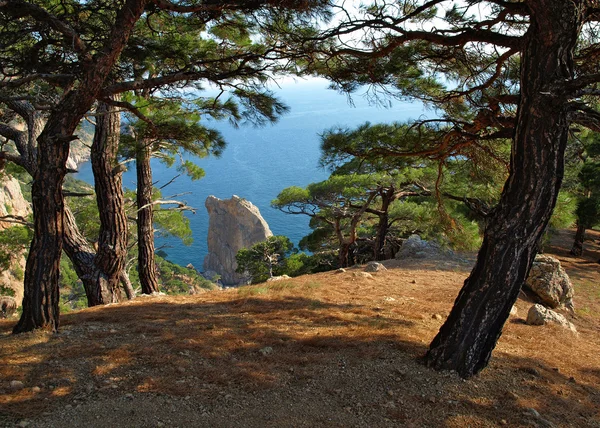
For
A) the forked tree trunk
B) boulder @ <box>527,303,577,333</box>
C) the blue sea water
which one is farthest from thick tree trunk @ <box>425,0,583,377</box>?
the blue sea water

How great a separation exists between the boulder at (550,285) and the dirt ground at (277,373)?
2011 millimetres

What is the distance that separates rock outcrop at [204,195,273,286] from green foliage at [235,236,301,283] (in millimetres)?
20759

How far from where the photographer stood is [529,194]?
2.73m

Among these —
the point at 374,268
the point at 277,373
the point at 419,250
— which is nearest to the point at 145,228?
the point at 374,268

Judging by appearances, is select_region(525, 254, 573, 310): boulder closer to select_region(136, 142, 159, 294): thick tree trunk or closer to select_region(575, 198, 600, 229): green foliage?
select_region(575, 198, 600, 229): green foliage

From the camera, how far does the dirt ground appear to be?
2.39 m

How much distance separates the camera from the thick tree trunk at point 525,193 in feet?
8.68

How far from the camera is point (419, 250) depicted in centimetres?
1001

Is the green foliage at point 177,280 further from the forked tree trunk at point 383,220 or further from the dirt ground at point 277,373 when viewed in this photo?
the dirt ground at point 277,373

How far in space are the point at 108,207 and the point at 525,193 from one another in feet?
16.1

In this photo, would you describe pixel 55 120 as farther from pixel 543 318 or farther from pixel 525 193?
pixel 543 318

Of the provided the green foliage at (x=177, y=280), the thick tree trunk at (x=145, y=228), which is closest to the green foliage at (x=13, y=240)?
the thick tree trunk at (x=145, y=228)

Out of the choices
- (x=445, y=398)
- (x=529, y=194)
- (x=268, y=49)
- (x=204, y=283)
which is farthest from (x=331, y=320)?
(x=204, y=283)

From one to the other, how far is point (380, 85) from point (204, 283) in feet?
102
